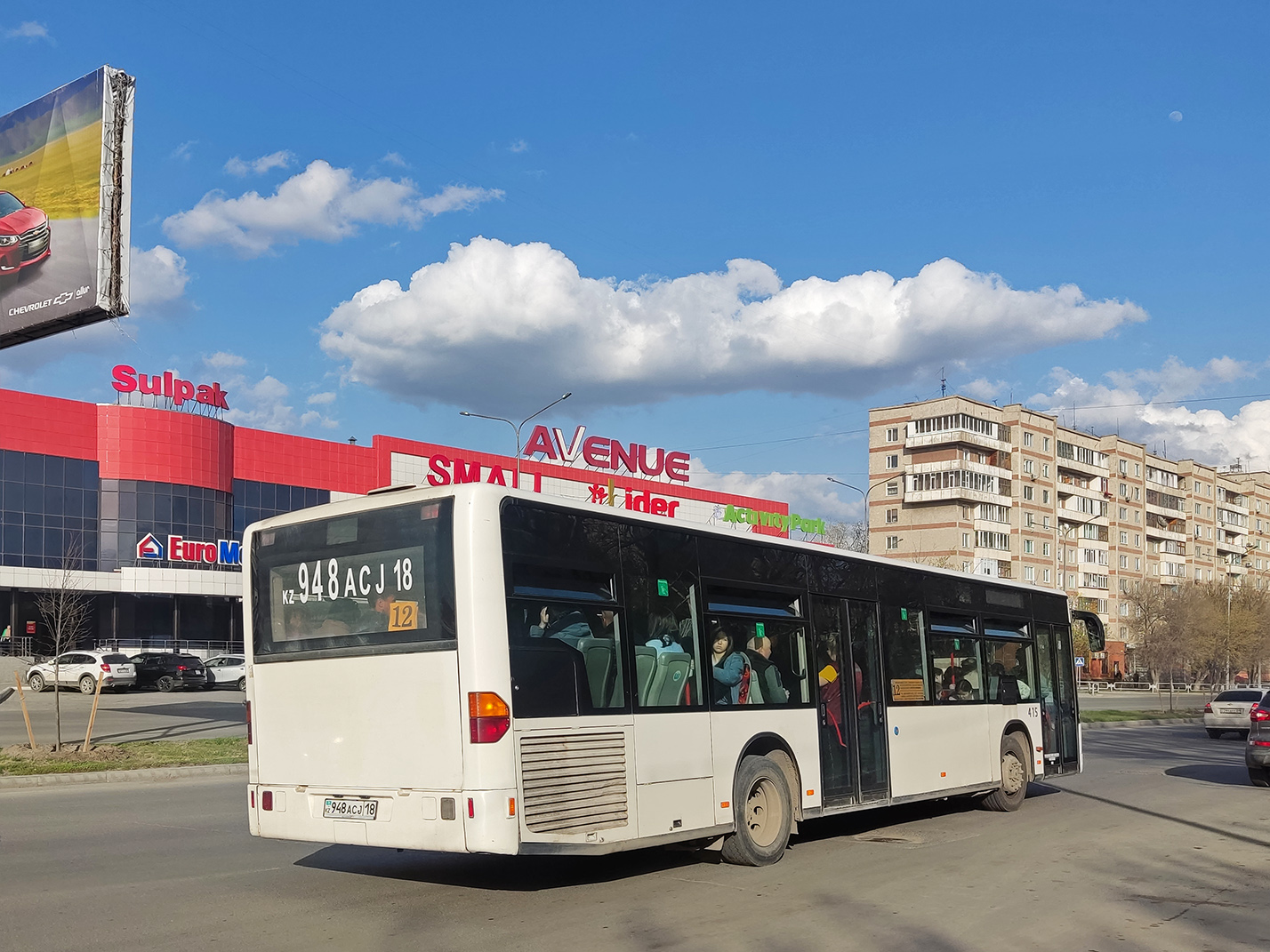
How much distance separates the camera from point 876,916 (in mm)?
8094

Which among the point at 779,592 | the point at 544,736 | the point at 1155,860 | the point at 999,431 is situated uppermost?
the point at 999,431

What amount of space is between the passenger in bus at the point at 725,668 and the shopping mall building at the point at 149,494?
39181 millimetres

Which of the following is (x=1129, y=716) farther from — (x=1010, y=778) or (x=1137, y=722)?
(x=1010, y=778)

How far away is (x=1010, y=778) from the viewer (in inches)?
579

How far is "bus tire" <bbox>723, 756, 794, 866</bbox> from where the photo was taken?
32.6ft

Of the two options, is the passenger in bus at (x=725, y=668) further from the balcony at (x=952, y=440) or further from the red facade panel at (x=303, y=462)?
the balcony at (x=952, y=440)

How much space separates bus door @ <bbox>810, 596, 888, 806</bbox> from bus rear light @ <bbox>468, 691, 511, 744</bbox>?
4083mm

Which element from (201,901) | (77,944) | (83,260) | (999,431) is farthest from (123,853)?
(999,431)

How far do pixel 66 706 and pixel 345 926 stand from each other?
29.2m

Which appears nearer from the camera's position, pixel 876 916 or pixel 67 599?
pixel 876 916

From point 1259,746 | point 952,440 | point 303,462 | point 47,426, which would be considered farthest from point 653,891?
point 952,440

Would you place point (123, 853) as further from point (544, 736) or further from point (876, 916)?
point (876, 916)

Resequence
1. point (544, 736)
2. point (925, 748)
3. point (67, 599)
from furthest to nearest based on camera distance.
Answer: point (67, 599), point (925, 748), point (544, 736)

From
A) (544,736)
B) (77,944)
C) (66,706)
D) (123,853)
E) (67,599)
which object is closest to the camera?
(77,944)
